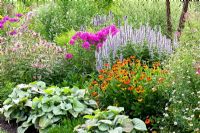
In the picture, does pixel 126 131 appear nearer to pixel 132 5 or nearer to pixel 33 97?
pixel 33 97

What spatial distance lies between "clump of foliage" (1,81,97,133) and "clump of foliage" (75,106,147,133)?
2.12 feet

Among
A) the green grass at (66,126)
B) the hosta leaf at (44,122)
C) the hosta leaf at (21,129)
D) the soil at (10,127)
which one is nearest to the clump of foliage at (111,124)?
the green grass at (66,126)

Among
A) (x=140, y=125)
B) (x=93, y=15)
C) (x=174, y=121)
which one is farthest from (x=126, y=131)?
(x=93, y=15)

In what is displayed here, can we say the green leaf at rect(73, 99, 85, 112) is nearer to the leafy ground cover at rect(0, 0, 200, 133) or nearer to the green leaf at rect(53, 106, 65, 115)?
the leafy ground cover at rect(0, 0, 200, 133)

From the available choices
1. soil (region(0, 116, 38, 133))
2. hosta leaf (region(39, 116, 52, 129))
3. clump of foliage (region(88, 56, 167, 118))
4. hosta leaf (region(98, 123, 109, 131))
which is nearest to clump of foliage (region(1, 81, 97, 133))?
hosta leaf (region(39, 116, 52, 129))

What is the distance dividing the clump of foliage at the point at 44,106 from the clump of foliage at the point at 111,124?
646 mm

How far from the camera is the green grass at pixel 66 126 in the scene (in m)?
5.87

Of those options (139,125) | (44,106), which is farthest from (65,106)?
(139,125)

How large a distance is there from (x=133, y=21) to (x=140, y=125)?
485 centimetres

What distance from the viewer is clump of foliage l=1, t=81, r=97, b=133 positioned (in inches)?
252

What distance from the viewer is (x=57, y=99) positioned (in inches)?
255

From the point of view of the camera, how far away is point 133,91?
242 inches

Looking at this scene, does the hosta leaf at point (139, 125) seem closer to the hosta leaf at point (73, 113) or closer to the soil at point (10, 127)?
the hosta leaf at point (73, 113)

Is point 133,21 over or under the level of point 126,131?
over
